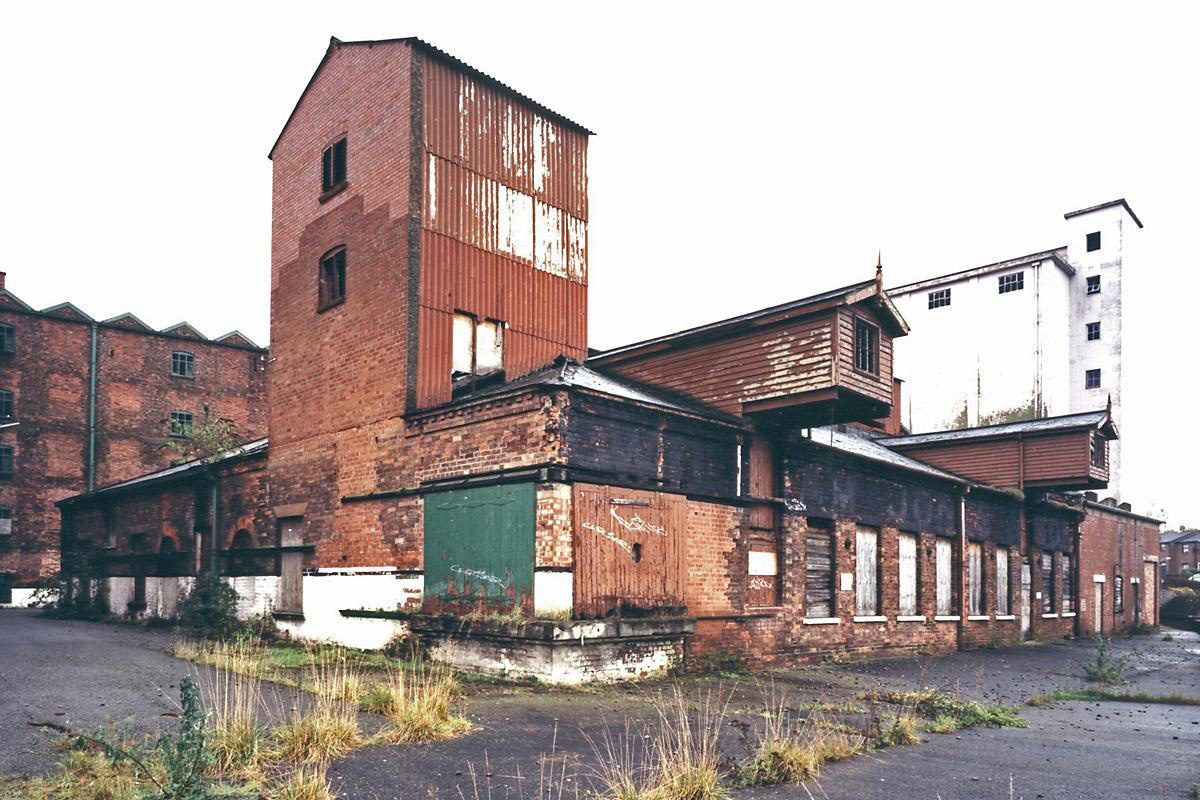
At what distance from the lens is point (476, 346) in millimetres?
17750

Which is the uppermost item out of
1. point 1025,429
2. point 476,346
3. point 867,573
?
point 476,346

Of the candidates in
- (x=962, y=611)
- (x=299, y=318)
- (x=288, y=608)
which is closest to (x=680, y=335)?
(x=299, y=318)

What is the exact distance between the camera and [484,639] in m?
13.4

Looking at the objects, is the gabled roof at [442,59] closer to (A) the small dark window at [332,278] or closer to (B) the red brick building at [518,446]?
(B) the red brick building at [518,446]

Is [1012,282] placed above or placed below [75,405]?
above

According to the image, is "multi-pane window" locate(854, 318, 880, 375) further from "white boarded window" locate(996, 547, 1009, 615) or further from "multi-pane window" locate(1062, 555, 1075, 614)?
"multi-pane window" locate(1062, 555, 1075, 614)

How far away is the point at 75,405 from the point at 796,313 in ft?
103

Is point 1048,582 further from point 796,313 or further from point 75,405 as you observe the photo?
point 75,405

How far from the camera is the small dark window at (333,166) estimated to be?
18.9 meters

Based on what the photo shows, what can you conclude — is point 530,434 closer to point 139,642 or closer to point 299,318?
point 299,318

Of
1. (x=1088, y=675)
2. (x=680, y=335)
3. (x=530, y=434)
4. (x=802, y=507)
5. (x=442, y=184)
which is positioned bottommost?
(x=1088, y=675)

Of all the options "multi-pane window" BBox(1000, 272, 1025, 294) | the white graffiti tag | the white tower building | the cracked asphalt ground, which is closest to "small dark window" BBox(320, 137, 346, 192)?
the white graffiti tag

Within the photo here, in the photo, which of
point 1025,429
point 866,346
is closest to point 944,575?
point 1025,429

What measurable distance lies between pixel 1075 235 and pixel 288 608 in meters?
37.1
